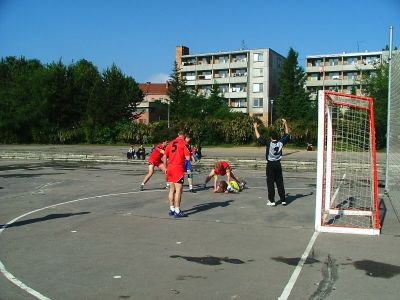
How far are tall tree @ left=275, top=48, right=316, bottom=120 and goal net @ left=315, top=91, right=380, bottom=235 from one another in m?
59.9

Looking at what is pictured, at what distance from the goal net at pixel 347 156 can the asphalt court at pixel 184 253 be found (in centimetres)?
41

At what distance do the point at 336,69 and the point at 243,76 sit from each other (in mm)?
19752

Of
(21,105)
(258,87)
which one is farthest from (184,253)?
(258,87)

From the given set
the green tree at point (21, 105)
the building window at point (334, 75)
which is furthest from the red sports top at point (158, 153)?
the building window at point (334, 75)

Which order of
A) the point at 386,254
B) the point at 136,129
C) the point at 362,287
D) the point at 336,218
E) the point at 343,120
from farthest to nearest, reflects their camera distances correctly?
the point at 136,129, the point at 343,120, the point at 336,218, the point at 386,254, the point at 362,287

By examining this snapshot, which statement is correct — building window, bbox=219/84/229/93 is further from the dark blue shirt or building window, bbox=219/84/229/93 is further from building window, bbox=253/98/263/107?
the dark blue shirt

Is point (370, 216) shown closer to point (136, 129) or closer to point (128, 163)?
point (128, 163)

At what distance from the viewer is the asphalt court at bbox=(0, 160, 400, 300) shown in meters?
5.44

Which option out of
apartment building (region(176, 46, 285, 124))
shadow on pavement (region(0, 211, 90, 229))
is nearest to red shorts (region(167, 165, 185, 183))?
shadow on pavement (region(0, 211, 90, 229))

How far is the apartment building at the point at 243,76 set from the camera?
95.8m

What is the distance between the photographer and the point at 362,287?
554 cm

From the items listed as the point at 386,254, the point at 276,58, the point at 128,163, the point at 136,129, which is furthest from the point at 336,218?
the point at 276,58

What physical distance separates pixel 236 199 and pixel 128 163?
16646 millimetres

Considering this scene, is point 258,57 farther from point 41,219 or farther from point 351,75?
point 41,219
